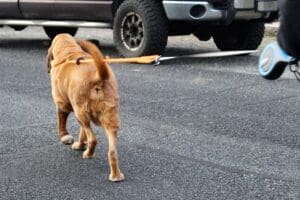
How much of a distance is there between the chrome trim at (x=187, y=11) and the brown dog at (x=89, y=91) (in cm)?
390

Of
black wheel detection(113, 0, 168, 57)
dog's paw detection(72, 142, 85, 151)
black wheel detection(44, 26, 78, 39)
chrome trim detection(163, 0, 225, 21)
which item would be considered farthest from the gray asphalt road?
black wheel detection(44, 26, 78, 39)

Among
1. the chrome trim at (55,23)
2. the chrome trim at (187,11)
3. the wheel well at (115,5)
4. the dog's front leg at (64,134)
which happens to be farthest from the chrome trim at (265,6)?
the dog's front leg at (64,134)

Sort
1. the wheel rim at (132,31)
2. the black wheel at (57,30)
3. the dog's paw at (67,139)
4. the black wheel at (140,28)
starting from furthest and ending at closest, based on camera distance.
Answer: the black wheel at (57,30) < the wheel rim at (132,31) < the black wheel at (140,28) < the dog's paw at (67,139)

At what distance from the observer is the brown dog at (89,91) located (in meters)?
4.20

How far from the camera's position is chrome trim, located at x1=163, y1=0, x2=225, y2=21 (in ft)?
27.6

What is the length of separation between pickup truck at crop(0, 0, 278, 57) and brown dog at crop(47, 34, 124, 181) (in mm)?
3969

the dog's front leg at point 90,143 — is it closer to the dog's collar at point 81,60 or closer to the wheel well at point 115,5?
the dog's collar at point 81,60

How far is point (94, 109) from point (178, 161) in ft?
2.72

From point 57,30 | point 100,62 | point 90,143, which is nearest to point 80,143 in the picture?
point 90,143

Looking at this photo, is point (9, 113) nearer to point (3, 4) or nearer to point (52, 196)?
point (52, 196)

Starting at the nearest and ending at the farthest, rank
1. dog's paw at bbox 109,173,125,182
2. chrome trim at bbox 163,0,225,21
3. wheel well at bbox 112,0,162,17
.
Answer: dog's paw at bbox 109,173,125,182
chrome trim at bbox 163,0,225,21
wheel well at bbox 112,0,162,17

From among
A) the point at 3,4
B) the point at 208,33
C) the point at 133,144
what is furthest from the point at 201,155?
the point at 3,4

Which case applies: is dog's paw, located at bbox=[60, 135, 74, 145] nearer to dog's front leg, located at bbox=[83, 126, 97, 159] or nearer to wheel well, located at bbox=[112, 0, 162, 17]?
dog's front leg, located at bbox=[83, 126, 97, 159]

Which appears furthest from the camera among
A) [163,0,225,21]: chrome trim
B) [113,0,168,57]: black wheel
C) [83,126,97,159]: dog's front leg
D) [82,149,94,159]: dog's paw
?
[113,0,168,57]: black wheel
